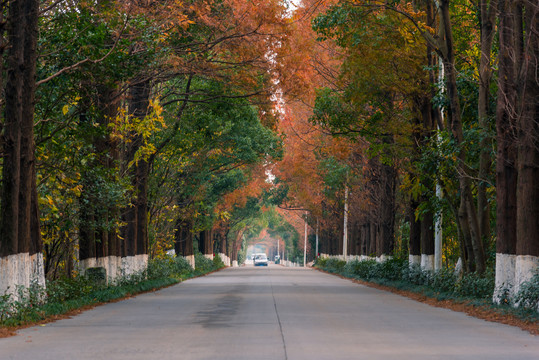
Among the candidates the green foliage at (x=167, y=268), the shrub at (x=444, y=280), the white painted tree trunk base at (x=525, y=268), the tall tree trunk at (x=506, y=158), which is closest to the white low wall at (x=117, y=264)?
the green foliage at (x=167, y=268)

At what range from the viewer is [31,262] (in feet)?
56.7

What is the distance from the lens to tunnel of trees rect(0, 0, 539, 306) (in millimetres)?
17156

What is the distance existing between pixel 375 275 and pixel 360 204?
7904 mm

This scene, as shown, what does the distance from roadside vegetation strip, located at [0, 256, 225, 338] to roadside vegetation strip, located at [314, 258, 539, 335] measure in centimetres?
925

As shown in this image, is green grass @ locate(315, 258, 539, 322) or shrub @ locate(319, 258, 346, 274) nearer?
green grass @ locate(315, 258, 539, 322)

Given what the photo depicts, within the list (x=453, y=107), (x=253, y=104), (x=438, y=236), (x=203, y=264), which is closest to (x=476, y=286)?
(x=453, y=107)


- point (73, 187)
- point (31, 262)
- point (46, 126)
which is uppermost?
point (46, 126)

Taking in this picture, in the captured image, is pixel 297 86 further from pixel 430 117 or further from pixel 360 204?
pixel 360 204

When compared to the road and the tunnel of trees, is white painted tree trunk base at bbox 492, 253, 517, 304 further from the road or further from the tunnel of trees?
the road

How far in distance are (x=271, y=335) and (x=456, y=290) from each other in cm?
1066

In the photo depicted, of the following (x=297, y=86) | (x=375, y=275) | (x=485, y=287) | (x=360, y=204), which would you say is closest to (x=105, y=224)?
(x=297, y=86)

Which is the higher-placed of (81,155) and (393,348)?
(81,155)

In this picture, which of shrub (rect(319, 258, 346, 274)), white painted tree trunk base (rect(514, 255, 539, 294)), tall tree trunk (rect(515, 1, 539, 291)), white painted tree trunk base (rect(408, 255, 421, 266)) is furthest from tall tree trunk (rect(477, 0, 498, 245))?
shrub (rect(319, 258, 346, 274))

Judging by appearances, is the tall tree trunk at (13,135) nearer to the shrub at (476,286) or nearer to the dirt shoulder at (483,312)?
the dirt shoulder at (483,312)
